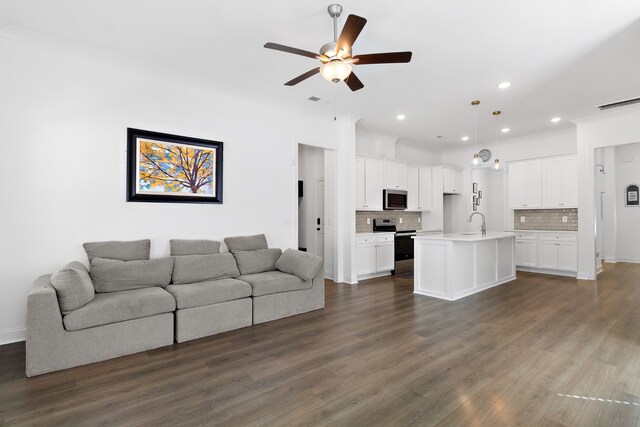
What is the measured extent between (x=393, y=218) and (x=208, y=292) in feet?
16.2

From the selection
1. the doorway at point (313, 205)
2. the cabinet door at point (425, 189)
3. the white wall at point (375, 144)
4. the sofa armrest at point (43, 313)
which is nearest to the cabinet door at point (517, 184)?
the cabinet door at point (425, 189)

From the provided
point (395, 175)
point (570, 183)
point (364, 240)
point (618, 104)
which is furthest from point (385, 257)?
point (618, 104)

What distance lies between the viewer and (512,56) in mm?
3742

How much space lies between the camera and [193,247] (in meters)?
4.05

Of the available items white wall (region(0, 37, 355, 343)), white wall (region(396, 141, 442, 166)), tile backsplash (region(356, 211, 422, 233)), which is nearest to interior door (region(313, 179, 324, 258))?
tile backsplash (region(356, 211, 422, 233))

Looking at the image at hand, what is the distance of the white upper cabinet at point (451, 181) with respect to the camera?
8156 millimetres

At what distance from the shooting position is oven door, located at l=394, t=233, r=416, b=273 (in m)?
6.80

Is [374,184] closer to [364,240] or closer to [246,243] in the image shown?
[364,240]

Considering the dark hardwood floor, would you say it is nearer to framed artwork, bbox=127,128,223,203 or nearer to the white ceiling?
framed artwork, bbox=127,128,223,203

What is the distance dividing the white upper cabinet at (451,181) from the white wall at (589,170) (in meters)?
2.63

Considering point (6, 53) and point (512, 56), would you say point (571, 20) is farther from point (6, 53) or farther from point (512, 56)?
point (6, 53)

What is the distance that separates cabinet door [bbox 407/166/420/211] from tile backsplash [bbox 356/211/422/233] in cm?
28

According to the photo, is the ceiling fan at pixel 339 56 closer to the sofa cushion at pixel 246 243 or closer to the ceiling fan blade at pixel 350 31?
the ceiling fan blade at pixel 350 31

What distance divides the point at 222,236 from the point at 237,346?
177 cm
